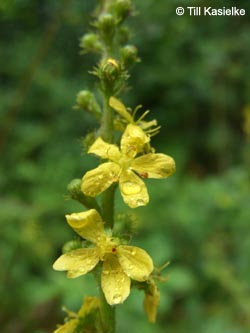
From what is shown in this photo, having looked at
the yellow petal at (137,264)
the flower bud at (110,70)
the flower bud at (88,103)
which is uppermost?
the flower bud at (110,70)

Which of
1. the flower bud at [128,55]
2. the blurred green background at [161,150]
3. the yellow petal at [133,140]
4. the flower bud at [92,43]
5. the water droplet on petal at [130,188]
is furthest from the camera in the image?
the blurred green background at [161,150]

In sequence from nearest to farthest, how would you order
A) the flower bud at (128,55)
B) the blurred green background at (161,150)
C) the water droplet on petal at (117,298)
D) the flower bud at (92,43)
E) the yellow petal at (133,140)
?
the water droplet on petal at (117,298)
the yellow petal at (133,140)
the flower bud at (128,55)
the flower bud at (92,43)
the blurred green background at (161,150)

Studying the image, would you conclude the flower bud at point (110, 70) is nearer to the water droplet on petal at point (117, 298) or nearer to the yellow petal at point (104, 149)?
the yellow petal at point (104, 149)

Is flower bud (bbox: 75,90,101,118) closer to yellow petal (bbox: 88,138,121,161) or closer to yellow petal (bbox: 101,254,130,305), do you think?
yellow petal (bbox: 88,138,121,161)

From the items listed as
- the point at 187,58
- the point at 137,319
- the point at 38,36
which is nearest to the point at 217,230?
the point at 137,319

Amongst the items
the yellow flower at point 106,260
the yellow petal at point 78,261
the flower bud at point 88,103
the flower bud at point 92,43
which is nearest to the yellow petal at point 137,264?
the yellow flower at point 106,260

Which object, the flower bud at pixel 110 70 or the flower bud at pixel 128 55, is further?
the flower bud at pixel 128 55

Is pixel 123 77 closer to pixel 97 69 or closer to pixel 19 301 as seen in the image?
pixel 97 69

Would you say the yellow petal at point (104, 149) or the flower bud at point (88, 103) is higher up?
the flower bud at point (88, 103)
